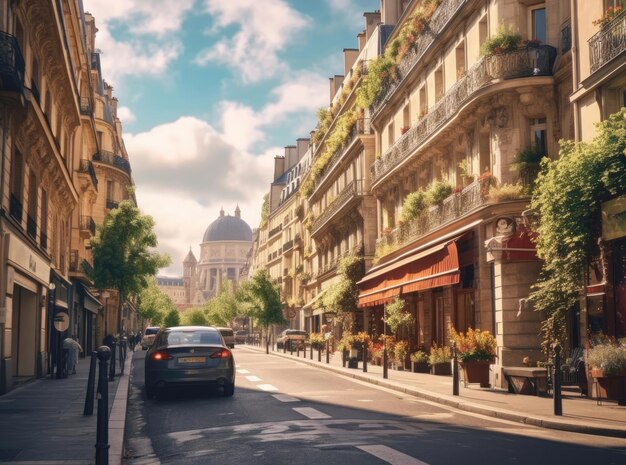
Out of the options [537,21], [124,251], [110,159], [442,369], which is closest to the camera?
[537,21]

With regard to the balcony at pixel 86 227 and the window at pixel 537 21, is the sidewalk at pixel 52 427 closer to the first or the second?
the window at pixel 537 21

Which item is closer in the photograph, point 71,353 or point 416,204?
point 71,353

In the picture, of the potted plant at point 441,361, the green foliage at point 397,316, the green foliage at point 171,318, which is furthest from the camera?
the green foliage at point 171,318

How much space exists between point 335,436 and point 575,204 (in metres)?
8.07

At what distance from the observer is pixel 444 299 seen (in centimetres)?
2762

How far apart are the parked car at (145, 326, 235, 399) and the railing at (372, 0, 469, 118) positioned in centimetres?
1331

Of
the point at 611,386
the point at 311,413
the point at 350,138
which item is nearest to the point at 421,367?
the point at 611,386

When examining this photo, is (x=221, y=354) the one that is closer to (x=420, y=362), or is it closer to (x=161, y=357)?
(x=161, y=357)

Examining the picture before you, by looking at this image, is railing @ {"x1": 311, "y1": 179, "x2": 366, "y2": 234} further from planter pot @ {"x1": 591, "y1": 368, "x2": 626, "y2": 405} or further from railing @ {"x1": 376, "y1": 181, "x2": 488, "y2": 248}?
planter pot @ {"x1": 591, "y1": 368, "x2": 626, "y2": 405}

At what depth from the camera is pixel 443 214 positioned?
25.8m

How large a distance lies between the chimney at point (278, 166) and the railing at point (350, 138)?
41711mm

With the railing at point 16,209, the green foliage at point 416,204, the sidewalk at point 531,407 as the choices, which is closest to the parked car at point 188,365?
the sidewalk at point 531,407

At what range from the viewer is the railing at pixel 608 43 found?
52.0 ft

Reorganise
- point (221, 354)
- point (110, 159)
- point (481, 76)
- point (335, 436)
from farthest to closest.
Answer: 1. point (110, 159)
2. point (481, 76)
3. point (221, 354)
4. point (335, 436)
